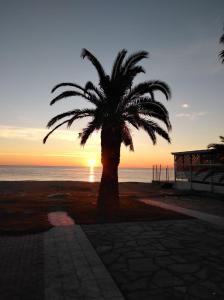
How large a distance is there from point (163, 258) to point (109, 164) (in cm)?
890

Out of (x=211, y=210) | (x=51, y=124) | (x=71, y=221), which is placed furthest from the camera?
(x=51, y=124)

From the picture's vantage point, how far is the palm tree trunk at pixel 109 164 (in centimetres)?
1524

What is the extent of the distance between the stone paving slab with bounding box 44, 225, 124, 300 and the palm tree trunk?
690 centimetres

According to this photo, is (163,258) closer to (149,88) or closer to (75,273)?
(75,273)

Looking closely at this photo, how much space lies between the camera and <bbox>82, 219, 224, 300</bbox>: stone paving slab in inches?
201

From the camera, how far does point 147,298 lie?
15.7ft

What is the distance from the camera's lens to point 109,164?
15.4m

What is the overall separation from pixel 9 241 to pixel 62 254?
2.07m

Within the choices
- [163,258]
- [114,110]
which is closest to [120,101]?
[114,110]

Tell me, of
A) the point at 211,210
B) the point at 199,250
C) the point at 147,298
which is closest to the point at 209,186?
the point at 211,210

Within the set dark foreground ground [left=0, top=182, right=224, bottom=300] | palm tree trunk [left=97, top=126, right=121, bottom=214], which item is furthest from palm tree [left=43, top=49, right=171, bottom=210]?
dark foreground ground [left=0, top=182, right=224, bottom=300]

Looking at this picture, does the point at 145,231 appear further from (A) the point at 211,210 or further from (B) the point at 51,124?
(B) the point at 51,124

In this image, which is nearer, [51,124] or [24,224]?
[24,224]

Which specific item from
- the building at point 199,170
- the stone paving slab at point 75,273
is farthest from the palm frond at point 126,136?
the stone paving slab at point 75,273
